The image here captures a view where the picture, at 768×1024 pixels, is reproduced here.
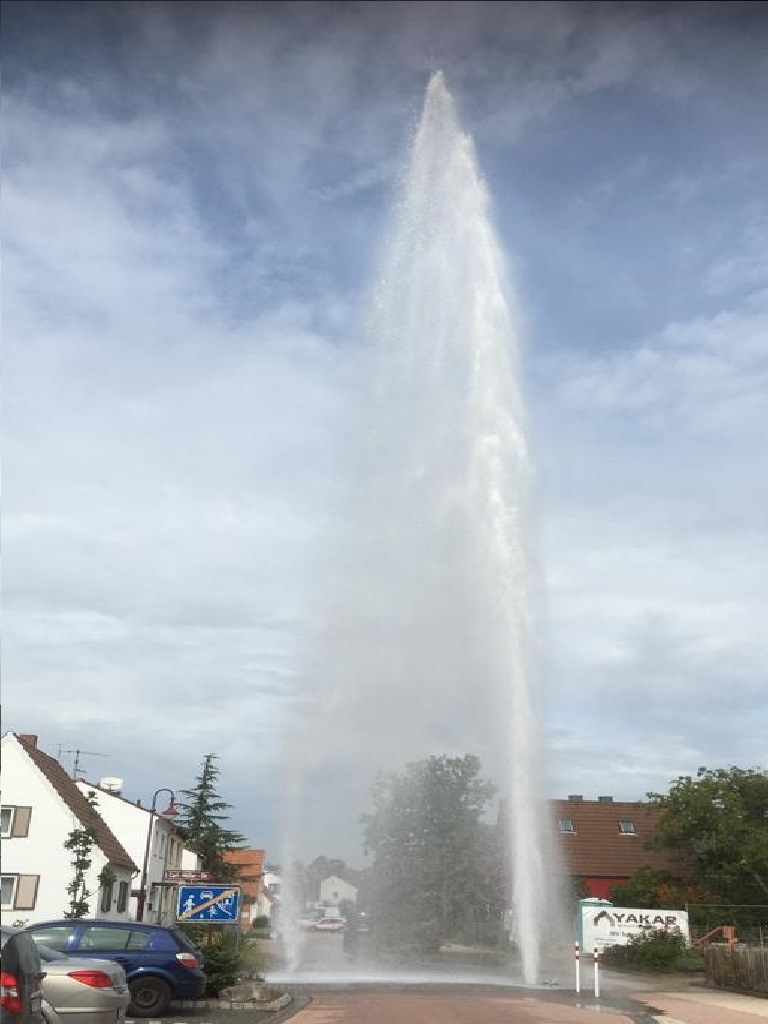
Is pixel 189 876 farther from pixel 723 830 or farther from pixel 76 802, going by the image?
pixel 723 830

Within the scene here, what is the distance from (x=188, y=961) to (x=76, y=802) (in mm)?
27191

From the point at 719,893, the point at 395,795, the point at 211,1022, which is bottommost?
the point at 211,1022

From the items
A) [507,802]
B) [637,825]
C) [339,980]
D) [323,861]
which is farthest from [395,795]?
[637,825]

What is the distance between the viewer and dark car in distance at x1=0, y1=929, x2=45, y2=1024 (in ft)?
31.9

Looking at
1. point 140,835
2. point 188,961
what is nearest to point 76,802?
point 140,835

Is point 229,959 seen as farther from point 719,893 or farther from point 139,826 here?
point 139,826

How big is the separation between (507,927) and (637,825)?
91.0 feet

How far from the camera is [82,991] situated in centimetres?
1385

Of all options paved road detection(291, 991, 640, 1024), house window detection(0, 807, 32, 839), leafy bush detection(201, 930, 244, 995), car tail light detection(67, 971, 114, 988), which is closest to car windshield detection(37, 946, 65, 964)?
car tail light detection(67, 971, 114, 988)

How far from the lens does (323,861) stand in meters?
34.0

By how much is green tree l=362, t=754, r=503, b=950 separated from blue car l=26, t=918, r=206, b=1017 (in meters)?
19.7

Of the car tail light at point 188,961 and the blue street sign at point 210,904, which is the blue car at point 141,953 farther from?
the blue street sign at point 210,904

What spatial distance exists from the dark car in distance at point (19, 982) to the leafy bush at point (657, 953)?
90.1ft

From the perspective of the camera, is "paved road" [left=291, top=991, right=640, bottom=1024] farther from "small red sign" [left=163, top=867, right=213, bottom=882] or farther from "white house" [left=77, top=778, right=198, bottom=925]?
"white house" [left=77, top=778, right=198, bottom=925]
